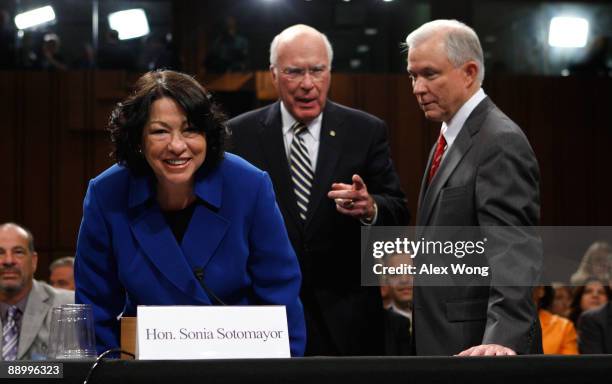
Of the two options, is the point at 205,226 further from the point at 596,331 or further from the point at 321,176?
the point at 596,331

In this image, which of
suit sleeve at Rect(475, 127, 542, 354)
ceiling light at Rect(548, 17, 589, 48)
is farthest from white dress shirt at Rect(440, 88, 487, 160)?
ceiling light at Rect(548, 17, 589, 48)

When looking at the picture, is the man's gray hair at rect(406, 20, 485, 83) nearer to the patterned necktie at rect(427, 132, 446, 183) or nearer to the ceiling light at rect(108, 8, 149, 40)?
the patterned necktie at rect(427, 132, 446, 183)

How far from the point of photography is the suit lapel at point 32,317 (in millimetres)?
4219

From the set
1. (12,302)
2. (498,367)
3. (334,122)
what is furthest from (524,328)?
(12,302)

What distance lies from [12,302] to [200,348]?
3029mm

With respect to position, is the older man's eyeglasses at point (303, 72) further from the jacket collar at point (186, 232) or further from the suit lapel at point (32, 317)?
the suit lapel at point (32, 317)

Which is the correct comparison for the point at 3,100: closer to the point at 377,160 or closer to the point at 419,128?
the point at 419,128

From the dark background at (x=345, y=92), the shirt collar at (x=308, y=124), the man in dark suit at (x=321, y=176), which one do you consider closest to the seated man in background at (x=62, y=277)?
the dark background at (x=345, y=92)

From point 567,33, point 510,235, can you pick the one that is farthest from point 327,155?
point 567,33

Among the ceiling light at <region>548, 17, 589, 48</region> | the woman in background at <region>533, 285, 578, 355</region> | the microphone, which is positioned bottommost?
the woman in background at <region>533, 285, 578, 355</region>

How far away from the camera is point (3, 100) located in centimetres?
842

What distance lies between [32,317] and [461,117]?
2.54 meters

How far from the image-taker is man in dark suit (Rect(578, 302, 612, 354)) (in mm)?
4730

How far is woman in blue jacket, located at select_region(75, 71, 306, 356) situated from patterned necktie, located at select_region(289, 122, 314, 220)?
753 mm
